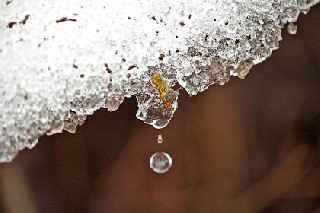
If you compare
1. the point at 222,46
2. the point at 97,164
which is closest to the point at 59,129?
the point at 97,164

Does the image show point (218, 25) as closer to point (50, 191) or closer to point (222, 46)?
point (222, 46)

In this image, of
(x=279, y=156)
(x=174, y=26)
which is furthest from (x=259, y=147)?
(x=174, y=26)

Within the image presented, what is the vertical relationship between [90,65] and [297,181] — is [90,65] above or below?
above

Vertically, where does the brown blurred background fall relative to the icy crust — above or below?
below
